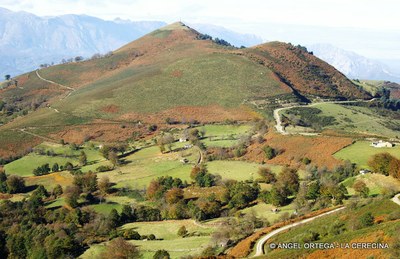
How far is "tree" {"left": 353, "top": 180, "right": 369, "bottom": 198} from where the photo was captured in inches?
2329

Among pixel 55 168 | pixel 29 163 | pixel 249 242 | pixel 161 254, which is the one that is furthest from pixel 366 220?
pixel 29 163

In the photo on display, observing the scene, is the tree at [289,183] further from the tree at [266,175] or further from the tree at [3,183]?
the tree at [3,183]

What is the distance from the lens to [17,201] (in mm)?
83750

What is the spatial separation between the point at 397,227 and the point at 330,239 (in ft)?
20.5

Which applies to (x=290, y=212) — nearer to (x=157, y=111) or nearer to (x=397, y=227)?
(x=397, y=227)

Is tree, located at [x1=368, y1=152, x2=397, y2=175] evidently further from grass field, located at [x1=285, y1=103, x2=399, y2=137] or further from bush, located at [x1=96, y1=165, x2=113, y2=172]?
bush, located at [x1=96, y1=165, x2=113, y2=172]

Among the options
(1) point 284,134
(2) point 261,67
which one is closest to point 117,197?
(1) point 284,134

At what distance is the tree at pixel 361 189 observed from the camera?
5916 cm

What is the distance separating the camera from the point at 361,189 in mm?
59781

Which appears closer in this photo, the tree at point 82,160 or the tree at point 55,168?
the tree at point 55,168

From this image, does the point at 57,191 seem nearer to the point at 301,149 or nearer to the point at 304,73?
the point at 301,149

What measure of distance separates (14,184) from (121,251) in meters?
47.8

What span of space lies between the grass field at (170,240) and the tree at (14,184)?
3434cm

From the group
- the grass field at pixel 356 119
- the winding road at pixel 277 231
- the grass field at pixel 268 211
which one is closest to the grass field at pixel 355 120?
the grass field at pixel 356 119
